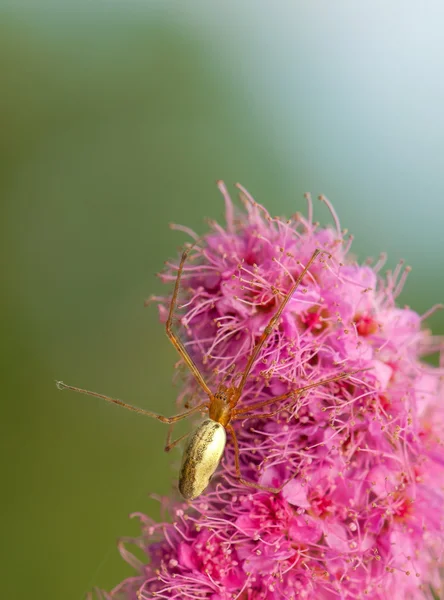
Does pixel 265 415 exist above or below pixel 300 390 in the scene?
below

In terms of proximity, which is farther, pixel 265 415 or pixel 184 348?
pixel 184 348

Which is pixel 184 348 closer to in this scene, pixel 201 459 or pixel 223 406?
pixel 223 406

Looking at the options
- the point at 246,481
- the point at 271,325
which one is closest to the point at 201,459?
the point at 246,481

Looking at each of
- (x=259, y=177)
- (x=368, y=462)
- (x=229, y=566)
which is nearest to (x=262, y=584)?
(x=229, y=566)

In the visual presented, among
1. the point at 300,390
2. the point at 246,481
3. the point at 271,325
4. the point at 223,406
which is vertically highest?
the point at 271,325

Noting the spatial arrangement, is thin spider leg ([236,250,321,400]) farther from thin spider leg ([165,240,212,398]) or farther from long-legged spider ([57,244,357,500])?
thin spider leg ([165,240,212,398])

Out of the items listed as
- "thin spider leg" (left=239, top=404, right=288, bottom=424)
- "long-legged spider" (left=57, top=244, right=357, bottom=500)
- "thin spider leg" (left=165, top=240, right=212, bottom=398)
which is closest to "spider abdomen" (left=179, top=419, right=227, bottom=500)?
"long-legged spider" (left=57, top=244, right=357, bottom=500)

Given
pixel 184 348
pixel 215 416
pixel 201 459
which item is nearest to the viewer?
pixel 201 459

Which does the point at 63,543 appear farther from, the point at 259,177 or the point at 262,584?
the point at 259,177
